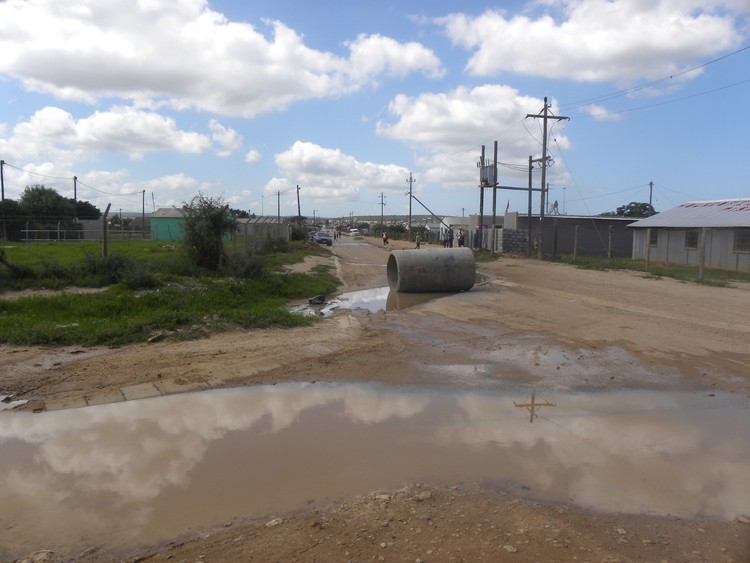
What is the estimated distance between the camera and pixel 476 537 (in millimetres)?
Result: 4031

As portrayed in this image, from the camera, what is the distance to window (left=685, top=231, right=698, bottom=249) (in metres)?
30.0

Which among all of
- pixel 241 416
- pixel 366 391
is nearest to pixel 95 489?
pixel 241 416

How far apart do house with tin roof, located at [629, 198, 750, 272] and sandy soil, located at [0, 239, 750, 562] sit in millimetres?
8354

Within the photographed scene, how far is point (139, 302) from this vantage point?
12.9m

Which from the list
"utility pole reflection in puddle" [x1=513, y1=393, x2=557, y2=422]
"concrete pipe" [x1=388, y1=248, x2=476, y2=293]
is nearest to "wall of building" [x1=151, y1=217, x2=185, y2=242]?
"concrete pipe" [x1=388, y1=248, x2=476, y2=293]

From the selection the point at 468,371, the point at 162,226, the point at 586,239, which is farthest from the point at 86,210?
the point at 468,371

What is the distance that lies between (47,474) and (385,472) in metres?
2.91

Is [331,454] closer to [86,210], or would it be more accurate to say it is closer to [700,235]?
[700,235]

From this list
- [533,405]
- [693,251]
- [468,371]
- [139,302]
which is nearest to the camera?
[533,405]

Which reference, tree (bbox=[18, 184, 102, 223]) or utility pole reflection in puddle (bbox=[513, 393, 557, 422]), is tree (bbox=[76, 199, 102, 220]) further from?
utility pole reflection in puddle (bbox=[513, 393, 557, 422])

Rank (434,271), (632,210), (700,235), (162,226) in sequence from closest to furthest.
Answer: (434,271) < (700,235) < (162,226) < (632,210)

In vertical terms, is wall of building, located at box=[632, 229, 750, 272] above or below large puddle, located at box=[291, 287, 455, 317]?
above

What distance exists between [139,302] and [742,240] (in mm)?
24293

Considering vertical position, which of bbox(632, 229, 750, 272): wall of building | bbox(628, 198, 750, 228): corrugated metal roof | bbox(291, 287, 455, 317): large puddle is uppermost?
bbox(628, 198, 750, 228): corrugated metal roof
